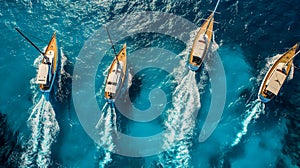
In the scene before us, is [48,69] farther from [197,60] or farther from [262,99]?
[262,99]

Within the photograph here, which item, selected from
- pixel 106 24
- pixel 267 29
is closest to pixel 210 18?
pixel 267 29

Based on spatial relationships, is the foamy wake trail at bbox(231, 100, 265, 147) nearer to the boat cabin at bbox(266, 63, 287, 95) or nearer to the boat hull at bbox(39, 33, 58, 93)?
the boat cabin at bbox(266, 63, 287, 95)

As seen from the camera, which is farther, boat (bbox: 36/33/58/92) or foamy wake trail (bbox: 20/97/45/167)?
boat (bbox: 36/33/58/92)

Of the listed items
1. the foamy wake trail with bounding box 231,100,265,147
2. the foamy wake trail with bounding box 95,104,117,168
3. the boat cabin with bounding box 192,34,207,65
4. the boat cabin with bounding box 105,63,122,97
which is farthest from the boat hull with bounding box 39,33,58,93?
the foamy wake trail with bounding box 231,100,265,147

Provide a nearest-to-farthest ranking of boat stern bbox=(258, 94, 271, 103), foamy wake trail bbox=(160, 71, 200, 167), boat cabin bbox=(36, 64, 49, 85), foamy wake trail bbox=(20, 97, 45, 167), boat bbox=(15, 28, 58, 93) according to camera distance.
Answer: foamy wake trail bbox=(20, 97, 45, 167), foamy wake trail bbox=(160, 71, 200, 167), boat cabin bbox=(36, 64, 49, 85), boat bbox=(15, 28, 58, 93), boat stern bbox=(258, 94, 271, 103)

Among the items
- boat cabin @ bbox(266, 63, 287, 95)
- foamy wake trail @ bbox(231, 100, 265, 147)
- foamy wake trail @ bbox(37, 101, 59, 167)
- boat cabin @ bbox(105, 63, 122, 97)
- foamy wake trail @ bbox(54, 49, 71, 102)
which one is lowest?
foamy wake trail @ bbox(231, 100, 265, 147)

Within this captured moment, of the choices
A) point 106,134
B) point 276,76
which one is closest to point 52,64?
point 106,134

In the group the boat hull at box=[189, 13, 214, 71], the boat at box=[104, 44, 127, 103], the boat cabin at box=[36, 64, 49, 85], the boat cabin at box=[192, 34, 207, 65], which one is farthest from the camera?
the boat hull at box=[189, 13, 214, 71]
